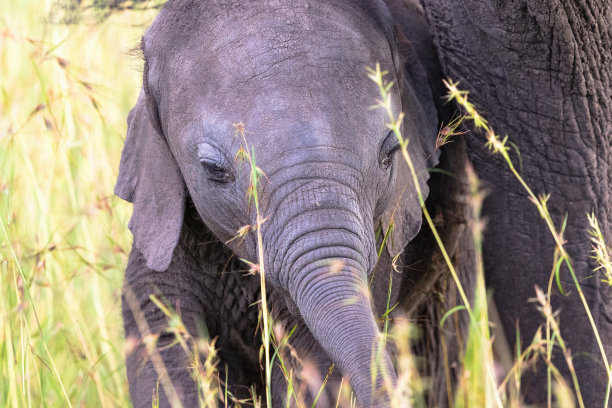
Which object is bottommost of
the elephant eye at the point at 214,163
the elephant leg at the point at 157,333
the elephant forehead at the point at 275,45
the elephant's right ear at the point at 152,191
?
the elephant leg at the point at 157,333

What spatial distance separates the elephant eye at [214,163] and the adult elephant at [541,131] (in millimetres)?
1038

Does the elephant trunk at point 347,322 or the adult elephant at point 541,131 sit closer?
the elephant trunk at point 347,322

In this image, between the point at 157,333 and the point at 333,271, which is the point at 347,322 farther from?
the point at 157,333

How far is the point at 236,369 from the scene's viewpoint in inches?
165

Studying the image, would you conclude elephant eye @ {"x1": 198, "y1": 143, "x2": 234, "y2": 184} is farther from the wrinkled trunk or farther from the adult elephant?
the adult elephant

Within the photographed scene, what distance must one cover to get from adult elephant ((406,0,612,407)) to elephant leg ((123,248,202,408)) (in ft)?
3.81

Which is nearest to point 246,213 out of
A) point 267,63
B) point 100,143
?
point 267,63

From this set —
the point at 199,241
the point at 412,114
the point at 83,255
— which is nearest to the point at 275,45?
the point at 412,114

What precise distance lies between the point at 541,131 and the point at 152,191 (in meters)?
1.35

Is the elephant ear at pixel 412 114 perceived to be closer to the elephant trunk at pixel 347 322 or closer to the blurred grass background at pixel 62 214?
the elephant trunk at pixel 347 322

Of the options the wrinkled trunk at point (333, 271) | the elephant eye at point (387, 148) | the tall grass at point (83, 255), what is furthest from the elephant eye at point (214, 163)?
the elephant eye at point (387, 148)

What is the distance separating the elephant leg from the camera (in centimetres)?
385

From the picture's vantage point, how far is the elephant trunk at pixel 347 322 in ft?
9.07

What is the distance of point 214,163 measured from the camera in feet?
11.1
